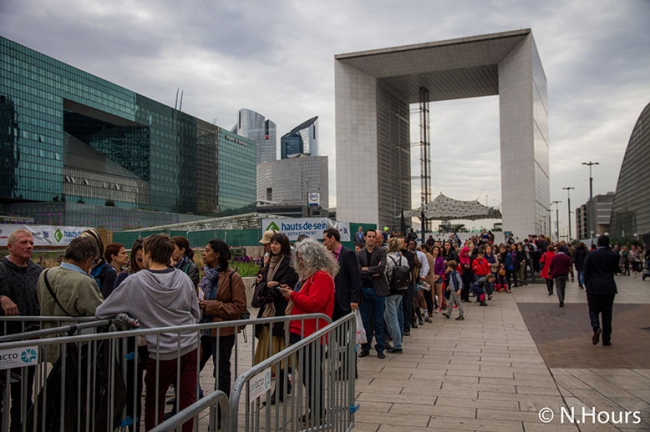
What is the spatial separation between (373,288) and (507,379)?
7.96ft

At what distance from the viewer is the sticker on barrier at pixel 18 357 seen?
359cm

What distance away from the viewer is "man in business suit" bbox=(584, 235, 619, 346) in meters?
9.10

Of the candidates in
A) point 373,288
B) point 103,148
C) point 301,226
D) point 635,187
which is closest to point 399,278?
point 373,288

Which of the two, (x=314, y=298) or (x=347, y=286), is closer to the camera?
(x=314, y=298)

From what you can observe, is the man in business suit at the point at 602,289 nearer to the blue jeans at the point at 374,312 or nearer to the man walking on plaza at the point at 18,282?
the blue jeans at the point at 374,312

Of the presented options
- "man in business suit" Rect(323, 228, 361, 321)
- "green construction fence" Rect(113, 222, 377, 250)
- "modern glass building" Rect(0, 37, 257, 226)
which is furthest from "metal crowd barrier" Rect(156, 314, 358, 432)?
"modern glass building" Rect(0, 37, 257, 226)

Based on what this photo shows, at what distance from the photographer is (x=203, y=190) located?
12444 cm

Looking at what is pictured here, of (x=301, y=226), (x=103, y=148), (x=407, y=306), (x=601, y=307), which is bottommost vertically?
(x=407, y=306)

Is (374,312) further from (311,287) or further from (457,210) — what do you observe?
(457,210)

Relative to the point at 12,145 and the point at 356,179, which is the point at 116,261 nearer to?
the point at 356,179

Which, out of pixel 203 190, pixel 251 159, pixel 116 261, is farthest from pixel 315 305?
pixel 251 159

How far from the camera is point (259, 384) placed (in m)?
2.93

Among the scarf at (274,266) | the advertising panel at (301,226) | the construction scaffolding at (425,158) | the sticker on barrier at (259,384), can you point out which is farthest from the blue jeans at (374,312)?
the construction scaffolding at (425,158)

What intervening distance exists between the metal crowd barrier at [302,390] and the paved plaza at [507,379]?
802 millimetres
